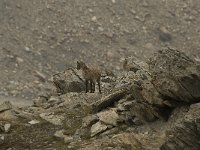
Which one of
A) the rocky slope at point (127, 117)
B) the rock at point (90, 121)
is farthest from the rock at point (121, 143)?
the rock at point (90, 121)

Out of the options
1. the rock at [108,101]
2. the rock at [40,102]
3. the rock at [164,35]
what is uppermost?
the rock at [164,35]

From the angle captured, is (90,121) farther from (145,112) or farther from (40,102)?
(40,102)

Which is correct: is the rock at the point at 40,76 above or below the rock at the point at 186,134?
above

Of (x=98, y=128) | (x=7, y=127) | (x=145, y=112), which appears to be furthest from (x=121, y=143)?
(x=7, y=127)

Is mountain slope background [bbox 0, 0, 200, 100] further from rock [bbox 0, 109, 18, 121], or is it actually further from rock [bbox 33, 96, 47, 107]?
rock [bbox 0, 109, 18, 121]

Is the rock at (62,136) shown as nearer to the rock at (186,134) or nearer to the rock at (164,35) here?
the rock at (186,134)

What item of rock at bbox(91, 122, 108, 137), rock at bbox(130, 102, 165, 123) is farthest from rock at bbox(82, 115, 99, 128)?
rock at bbox(130, 102, 165, 123)
